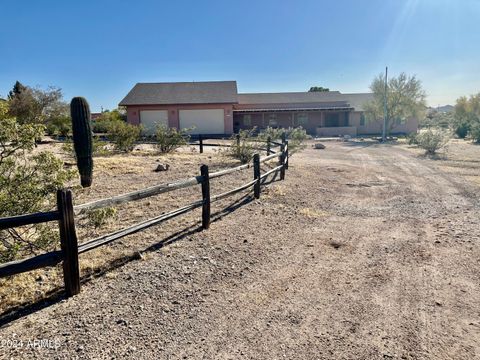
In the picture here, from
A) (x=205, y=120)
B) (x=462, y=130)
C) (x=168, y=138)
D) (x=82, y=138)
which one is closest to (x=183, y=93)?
(x=205, y=120)

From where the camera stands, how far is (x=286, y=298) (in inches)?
141

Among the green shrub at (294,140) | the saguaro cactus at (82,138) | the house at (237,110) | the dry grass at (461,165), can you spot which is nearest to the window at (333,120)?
the house at (237,110)

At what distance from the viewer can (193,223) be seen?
5.95 m

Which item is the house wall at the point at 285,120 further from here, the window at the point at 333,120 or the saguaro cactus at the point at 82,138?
the saguaro cactus at the point at 82,138

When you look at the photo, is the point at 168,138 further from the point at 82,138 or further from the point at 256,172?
the point at 256,172

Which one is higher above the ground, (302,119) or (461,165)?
(302,119)

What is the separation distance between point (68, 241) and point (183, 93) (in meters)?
32.5

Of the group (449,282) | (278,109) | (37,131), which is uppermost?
(278,109)

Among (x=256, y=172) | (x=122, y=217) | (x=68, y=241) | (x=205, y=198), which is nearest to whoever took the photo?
(x=68, y=241)

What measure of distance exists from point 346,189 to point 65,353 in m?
8.13

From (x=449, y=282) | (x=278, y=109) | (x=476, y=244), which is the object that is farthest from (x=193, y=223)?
(x=278, y=109)

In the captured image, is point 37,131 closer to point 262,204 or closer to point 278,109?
point 262,204

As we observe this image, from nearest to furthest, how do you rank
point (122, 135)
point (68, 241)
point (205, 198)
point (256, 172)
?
1. point (68, 241)
2. point (205, 198)
3. point (256, 172)
4. point (122, 135)

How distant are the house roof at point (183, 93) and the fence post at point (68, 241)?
30.0 meters
